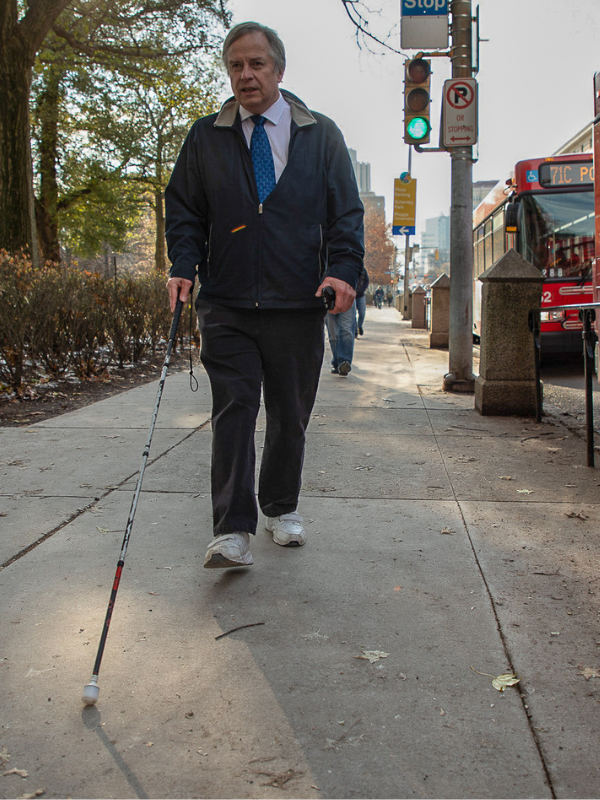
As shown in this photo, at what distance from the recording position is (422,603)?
111 inches

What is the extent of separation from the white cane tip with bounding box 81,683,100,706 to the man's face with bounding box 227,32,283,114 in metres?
2.25

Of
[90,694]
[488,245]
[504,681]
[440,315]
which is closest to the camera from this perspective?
[90,694]

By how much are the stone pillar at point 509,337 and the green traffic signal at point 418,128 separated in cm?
249

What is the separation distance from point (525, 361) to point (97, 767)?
5.47 metres

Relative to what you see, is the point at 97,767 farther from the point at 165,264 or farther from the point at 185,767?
the point at 165,264

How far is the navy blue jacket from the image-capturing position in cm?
314

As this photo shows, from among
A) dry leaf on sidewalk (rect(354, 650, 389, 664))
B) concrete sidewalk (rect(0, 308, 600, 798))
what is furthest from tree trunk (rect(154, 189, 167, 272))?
dry leaf on sidewalk (rect(354, 650, 389, 664))

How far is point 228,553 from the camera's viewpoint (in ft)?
9.92

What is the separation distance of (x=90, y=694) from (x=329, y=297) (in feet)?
5.76

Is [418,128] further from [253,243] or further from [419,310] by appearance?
[419,310]

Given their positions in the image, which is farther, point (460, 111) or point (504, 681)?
point (460, 111)

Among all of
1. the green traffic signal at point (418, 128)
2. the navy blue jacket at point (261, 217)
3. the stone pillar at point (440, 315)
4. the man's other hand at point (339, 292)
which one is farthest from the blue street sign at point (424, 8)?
the stone pillar at point (440, 315)

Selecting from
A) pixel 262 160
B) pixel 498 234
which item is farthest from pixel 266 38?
pixel 498 234

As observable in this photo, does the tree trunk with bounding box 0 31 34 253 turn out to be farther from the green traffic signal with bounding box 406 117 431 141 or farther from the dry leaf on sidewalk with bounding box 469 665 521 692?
the dry leaf on sidewalk with bounding box 469 665 521 692
